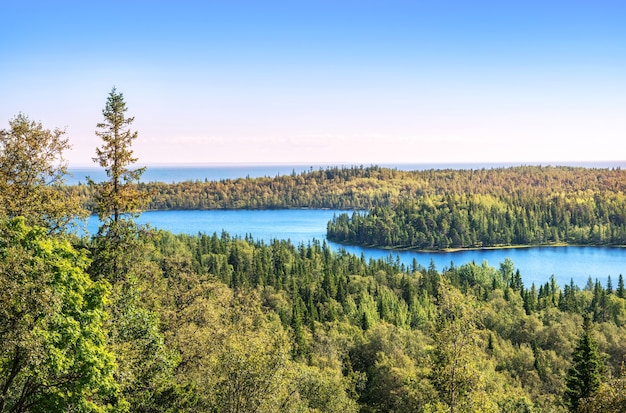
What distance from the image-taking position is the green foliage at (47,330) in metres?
13.8

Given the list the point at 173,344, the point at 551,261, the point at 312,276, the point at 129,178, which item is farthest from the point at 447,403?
the point at 551,261

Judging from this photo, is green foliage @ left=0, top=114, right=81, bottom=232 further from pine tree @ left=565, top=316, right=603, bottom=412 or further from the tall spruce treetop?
pine tree @ left=565, top=316, right=603, bottom=412

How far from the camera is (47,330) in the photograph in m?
14.4

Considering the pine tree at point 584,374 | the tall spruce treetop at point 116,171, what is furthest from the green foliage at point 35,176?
the pine tree at point 584,374

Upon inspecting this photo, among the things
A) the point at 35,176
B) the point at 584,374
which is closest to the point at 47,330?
the point at 35,176

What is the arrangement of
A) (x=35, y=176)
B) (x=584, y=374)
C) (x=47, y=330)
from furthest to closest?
(x=584, y=374) → (x=35, y=176) → (x=47, y=330)

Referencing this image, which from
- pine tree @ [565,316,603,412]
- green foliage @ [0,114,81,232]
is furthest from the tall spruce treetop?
pine tree @ [565,316,603,412]

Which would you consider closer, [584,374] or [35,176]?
[35,176]

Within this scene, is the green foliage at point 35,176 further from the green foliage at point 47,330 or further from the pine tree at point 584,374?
the pine tree at point 584,374

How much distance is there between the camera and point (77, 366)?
15383 millimetres

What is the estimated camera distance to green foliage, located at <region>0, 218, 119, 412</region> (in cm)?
1382

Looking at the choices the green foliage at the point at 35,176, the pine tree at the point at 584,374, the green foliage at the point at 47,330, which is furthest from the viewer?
the pine tree at the point at 584,374

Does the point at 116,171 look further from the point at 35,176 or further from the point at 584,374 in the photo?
the point at 584,374

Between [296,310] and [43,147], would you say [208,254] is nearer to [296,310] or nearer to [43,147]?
→ [296,310]
